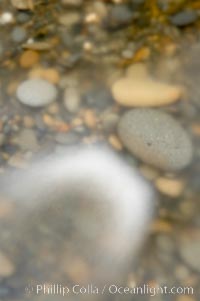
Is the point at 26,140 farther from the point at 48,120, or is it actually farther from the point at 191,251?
the point at 191,251

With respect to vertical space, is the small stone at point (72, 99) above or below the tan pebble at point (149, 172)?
above

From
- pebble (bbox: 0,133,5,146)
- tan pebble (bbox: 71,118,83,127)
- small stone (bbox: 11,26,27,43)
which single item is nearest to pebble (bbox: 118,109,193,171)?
tan pebble (bbox: 71,118,83,127)

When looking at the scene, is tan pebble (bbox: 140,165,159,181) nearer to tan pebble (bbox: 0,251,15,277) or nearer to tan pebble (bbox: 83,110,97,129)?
tan pebble (bbox: 83,110,97,129)

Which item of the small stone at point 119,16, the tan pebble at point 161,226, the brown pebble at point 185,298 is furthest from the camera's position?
the small stone at point 119,16

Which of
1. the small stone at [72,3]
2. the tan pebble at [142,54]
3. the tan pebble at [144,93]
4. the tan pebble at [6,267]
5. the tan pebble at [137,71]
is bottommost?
the tan pebble at [6,267]

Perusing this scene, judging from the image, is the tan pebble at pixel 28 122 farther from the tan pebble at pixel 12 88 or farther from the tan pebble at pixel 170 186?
the tan pebble at pixel 170 186

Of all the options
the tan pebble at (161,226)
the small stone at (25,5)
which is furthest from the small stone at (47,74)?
the tan pebble at (161,226)
